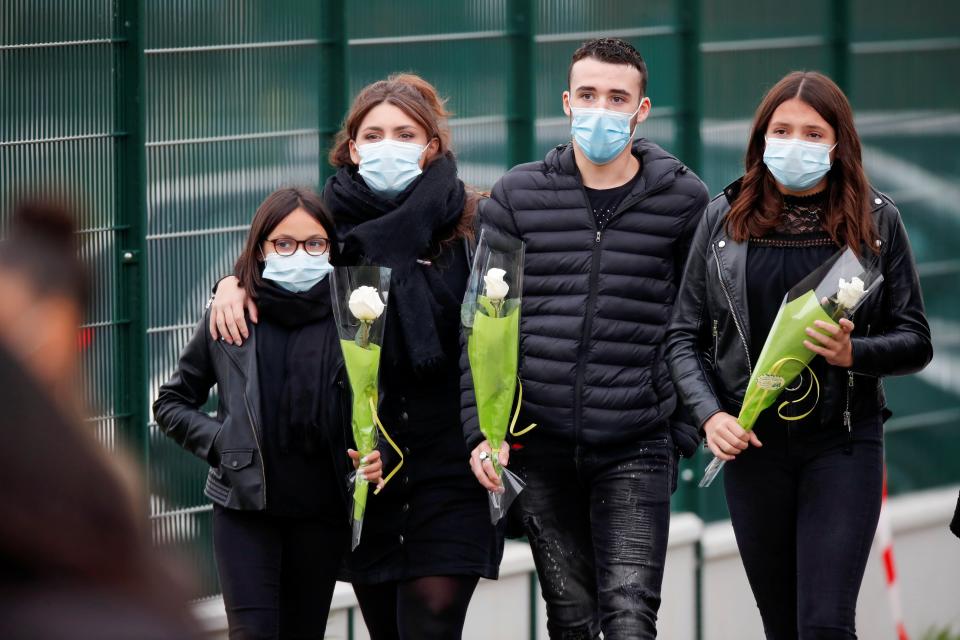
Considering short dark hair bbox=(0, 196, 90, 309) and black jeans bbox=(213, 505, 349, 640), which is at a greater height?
short dark hair bbox=(0, 196, 90, 309)

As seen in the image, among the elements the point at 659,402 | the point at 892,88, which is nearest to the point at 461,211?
the point at 659,402

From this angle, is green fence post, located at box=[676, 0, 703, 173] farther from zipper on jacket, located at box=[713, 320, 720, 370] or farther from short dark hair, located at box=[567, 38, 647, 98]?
zipper on jacket, located at box=[713, 320, 720, 370]

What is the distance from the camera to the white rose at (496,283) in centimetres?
459

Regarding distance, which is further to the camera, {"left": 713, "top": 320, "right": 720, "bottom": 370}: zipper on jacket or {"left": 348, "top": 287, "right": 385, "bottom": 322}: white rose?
{"left": 713, "top": 320, "right": 720, "bottom": 370}: zipper on jacket

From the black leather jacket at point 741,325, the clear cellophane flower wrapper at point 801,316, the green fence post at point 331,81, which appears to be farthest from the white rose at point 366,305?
the green fence post at point 331,81

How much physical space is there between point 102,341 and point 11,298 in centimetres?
467

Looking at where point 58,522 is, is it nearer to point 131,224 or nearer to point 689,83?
point 131,224

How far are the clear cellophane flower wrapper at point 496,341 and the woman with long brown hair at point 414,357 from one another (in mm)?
208

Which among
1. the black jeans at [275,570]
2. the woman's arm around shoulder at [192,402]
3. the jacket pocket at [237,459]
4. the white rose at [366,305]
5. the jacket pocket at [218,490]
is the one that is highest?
the white rose at [366,305]

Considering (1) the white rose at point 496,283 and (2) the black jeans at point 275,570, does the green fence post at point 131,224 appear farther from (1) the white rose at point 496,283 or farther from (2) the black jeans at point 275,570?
(1) the white rose at point 496,283

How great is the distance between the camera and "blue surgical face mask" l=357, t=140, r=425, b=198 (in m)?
4.98

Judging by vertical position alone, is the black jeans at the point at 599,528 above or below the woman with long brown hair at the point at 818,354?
below

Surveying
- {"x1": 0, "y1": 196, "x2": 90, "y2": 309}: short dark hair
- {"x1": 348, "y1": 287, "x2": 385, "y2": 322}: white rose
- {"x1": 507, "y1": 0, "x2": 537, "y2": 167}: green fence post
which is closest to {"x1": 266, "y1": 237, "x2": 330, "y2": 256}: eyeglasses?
{"x1": 348, "y1": 287, "x2": 385, "y2": 322}: white rose

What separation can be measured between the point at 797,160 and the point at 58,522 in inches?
155
